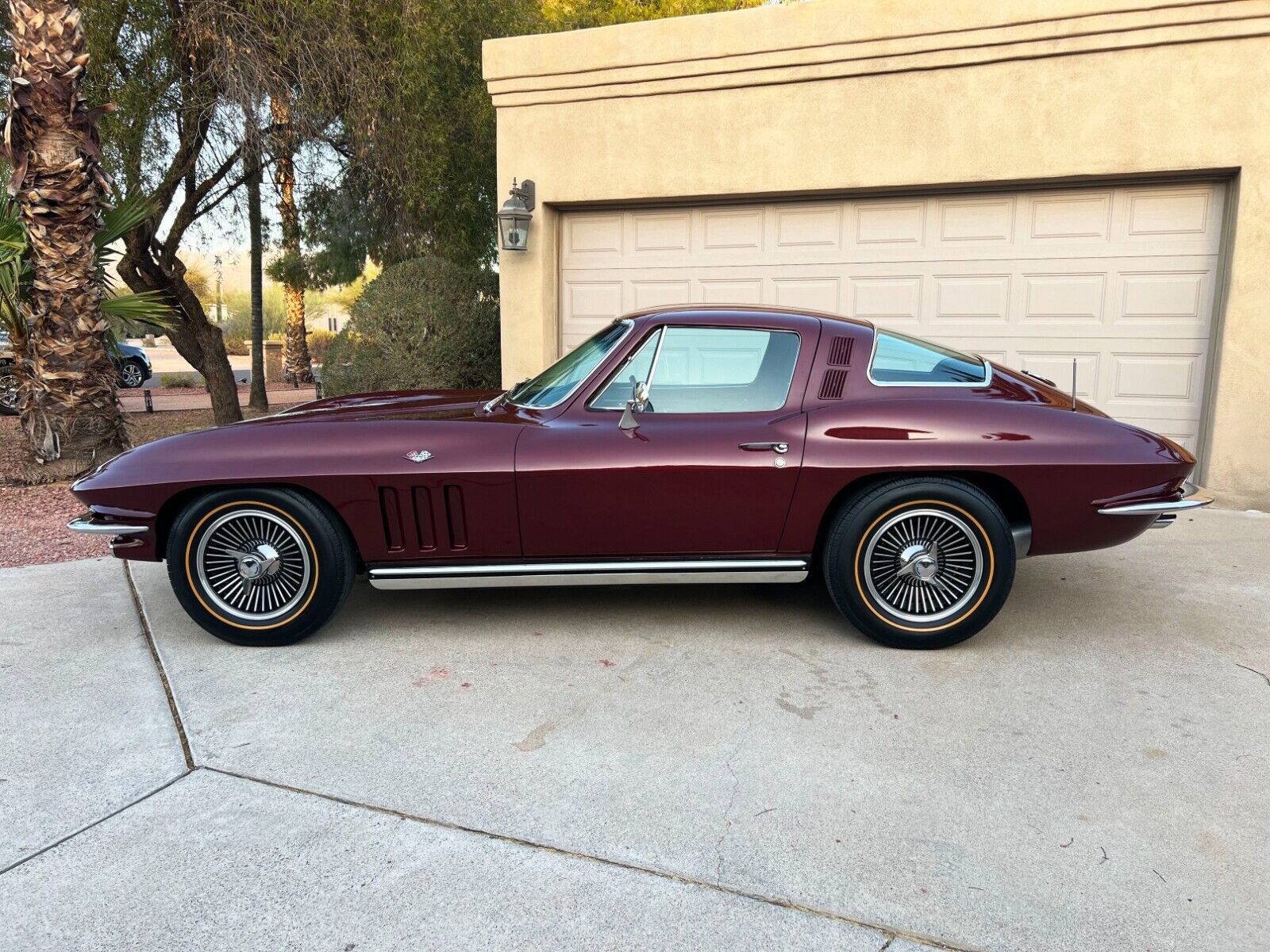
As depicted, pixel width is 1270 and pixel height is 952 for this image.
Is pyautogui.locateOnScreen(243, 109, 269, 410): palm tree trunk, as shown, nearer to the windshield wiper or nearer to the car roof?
the windshield wiper

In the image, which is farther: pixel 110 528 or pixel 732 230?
pixel 732 230

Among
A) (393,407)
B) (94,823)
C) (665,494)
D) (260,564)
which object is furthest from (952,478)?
(94,823)

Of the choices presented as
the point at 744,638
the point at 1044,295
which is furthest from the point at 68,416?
the point at 1044,295

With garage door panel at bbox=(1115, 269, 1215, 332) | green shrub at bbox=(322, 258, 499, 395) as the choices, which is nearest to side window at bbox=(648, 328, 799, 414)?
garage door panel at bbox=(1115, 269, 1215, 332)

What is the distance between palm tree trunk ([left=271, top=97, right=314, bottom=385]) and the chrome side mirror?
7036 millimetres

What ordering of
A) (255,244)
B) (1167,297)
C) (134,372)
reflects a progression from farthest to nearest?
(134,372) < (255,244) < (1167,297)

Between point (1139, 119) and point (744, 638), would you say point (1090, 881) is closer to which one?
point (744, 638)

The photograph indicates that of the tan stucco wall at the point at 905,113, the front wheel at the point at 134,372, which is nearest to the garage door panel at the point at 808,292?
the tan stucco wall at the point at 905,113

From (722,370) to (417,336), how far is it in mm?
5859

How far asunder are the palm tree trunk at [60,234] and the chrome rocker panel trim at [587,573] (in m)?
4.93

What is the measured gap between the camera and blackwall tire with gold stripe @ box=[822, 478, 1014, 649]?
3.76 meters

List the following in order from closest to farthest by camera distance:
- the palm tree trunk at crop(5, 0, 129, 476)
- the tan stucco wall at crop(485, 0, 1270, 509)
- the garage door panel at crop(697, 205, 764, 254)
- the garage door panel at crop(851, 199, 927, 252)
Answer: the tan stucco wall at crop(485, 0, 1270, 509)
the palm tree trunk at crop(5, 0, 129, 476)
the garage door panel at crop(851, 199, 927, 252)
the garage door panel at crop(697, 205, 764, 254)

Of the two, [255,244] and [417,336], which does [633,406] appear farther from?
[255,244]

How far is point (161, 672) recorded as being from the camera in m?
3.67
